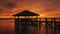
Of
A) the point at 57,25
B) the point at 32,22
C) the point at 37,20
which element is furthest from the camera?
the point at 37,20

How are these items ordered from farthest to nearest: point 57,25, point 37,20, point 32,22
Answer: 1. point 37,20
2. point 32,22
3. point 57,25

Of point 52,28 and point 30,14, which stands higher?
point 30,14

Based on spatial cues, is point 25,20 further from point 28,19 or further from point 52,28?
point 52,28

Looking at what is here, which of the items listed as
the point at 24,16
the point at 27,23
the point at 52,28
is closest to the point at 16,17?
the point at 24,16

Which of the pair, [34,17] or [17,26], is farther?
[34,17]

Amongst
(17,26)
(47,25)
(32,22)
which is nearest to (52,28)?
(47,25)

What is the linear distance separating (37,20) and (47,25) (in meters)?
2.00

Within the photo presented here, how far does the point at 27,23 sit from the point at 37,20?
251 cm

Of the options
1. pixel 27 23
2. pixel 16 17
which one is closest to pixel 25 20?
pixel 27 23

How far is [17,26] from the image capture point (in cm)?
2195

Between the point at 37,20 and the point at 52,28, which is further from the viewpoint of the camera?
the point at 37,20

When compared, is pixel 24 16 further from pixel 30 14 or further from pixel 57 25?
pixel 57 25

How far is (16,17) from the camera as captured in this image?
23.4 m

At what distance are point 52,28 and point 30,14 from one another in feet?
8.38
